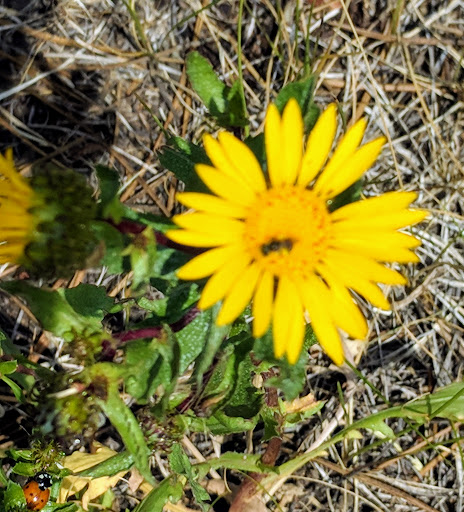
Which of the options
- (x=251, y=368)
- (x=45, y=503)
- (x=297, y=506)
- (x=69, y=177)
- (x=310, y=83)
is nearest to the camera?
(x=69, y=177)

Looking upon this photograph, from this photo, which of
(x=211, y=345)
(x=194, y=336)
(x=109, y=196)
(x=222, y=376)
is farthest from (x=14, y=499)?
(x=109, y=196)

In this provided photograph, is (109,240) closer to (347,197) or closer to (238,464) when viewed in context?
(347,197)

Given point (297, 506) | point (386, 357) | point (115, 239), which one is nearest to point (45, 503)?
point (297, 506)

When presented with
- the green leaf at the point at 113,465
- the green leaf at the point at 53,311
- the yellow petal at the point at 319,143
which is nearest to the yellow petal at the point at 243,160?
the yellow petal at the point at 319,143

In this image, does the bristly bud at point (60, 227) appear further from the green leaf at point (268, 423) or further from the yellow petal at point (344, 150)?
the green leaf at point (268, 423)

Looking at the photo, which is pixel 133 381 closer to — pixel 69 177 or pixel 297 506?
pixel 69 177
